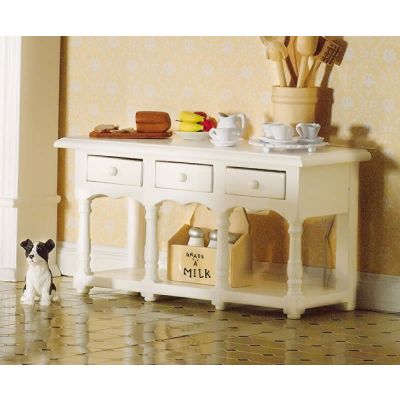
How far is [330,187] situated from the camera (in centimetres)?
539

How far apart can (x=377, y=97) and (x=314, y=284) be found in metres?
0.84

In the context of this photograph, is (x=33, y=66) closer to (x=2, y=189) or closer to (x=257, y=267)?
(x=2, y=189)

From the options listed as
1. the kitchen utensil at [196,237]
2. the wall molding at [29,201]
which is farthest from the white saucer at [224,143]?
the wall molding at [29,201]

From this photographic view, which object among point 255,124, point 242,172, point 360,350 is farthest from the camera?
point 255,124

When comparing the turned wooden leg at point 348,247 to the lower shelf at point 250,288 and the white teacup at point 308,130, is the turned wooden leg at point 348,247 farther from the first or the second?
the white teacup at point 308,130

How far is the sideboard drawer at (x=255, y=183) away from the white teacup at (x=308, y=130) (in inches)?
9.5

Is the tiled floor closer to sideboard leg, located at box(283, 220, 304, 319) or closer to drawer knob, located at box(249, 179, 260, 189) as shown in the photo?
sideboard leg, located at box(283, 220, 304, 319)

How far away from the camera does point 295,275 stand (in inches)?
208

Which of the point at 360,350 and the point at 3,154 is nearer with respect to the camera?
the point at 360,350

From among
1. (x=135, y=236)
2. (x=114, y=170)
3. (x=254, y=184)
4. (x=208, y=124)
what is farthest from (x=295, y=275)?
(x=135, y=236)

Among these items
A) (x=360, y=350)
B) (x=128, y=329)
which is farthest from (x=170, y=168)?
(x=360, y=350)

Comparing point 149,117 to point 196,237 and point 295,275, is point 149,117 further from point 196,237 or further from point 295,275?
point 295,275

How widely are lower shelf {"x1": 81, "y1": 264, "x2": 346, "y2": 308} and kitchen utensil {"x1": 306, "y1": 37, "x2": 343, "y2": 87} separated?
850mm

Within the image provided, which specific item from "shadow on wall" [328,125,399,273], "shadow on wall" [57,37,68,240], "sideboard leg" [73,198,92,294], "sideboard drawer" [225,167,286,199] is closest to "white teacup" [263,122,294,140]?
"sideboard drawer" [225,167,286,199]
